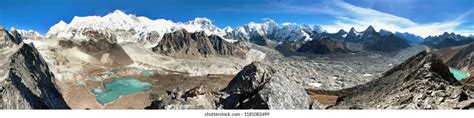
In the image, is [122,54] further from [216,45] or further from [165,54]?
[216,45]

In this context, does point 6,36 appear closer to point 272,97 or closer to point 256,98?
point 256,98


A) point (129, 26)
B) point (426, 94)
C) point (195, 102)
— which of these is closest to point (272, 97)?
point (195, 102)

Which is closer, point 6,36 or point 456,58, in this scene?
point 6,36

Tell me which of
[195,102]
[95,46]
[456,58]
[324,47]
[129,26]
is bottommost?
[195,102]

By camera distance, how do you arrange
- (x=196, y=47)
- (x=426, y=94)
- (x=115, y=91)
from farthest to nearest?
(x=196, y=47) → (x=115, y=91) → (x=426, y=94)

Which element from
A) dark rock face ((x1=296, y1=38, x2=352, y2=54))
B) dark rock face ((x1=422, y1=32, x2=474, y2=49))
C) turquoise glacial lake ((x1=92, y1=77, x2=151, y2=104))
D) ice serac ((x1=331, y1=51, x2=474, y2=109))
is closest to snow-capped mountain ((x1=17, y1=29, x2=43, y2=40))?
turquoise glacial lake ((x1=92, y1=77, x2=151, y2=104))

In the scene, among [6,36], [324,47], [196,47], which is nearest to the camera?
[6,36]

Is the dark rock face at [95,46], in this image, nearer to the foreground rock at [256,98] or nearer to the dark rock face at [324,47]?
the foreground rock at [256,98]

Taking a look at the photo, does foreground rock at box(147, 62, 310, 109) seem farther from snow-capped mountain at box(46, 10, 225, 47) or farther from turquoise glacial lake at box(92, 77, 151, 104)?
turquoise glacial lake at box(92, 77, 151, 104)
